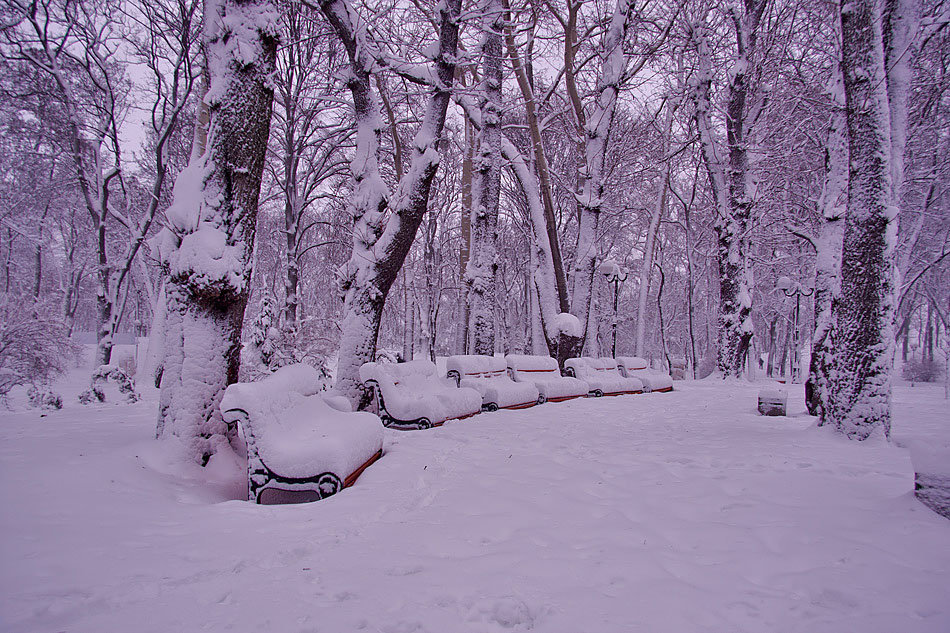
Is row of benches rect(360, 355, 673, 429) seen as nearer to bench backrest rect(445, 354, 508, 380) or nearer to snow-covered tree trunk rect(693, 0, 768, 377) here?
bench backrest rect(445, 354, 508, 380)

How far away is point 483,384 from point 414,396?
194cm

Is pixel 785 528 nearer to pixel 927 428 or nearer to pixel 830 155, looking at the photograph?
pixel 927 428

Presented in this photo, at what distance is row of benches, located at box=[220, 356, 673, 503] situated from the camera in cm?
346

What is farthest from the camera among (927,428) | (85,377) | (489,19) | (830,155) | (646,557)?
(85,377)

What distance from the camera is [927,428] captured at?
6410 mm

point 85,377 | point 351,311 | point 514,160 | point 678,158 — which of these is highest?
point 678,158

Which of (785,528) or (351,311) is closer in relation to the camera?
(785,528)

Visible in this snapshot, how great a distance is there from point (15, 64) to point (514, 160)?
45.7 ft

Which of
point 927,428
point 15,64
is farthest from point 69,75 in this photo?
point 927,428

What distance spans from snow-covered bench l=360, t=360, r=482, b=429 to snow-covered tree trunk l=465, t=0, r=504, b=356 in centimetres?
319

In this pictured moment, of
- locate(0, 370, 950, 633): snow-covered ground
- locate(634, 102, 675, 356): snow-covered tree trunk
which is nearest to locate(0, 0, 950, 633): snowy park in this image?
locate(0, 370, 950, 633): snow-covered ground

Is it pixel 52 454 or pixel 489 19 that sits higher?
pixel 489 19

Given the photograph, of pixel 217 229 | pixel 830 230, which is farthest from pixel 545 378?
pixel 217 229

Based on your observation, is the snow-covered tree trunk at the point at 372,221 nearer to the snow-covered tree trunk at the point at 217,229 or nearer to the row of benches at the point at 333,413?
the row of benches at the point at 333,413
